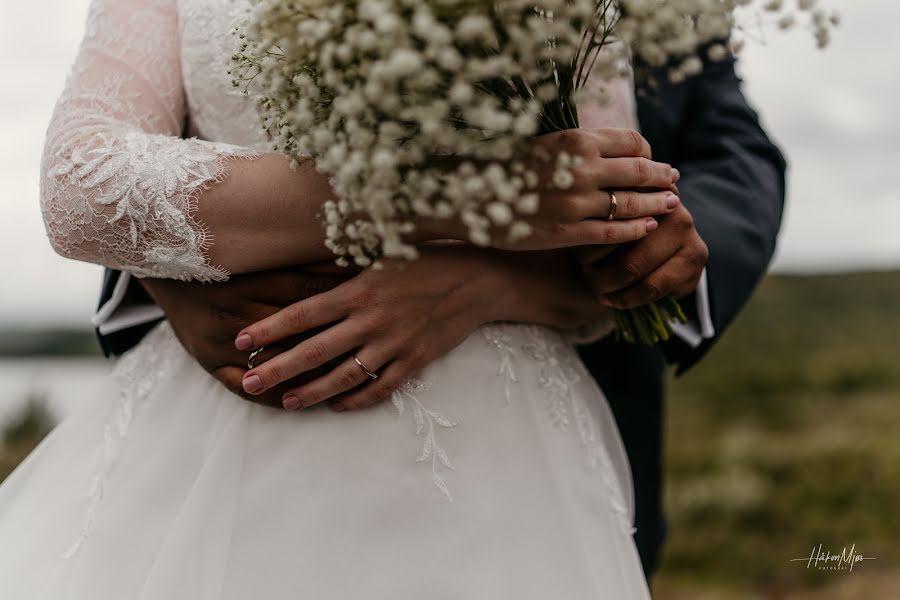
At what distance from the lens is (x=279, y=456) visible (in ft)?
4.71

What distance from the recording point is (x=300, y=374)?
1437 millimetres

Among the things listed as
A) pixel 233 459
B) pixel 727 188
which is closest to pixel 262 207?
pixel 233 459

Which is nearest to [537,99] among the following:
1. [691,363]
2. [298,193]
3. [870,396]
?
[298,193]

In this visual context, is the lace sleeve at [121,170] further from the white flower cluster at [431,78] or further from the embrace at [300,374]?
the white flower cluster at [431,78]

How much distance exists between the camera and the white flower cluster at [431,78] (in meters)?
0.91

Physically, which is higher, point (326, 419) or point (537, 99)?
point (537, 99)

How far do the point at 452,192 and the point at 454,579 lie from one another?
30.5 inches

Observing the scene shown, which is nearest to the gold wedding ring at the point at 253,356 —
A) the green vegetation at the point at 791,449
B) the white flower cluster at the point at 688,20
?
the white flower cluster at the point at 688,20

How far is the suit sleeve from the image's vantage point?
1.92 metres

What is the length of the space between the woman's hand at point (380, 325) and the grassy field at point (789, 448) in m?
3.01

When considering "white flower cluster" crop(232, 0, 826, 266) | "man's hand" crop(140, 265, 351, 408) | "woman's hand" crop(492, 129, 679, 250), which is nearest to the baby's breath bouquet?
"white flower cluster" crop(232, 0, 826, 266)

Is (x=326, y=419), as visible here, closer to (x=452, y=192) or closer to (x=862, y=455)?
(x=452, y=192)

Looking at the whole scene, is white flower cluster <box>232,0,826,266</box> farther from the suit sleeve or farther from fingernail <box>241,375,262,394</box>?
the suit sleeve

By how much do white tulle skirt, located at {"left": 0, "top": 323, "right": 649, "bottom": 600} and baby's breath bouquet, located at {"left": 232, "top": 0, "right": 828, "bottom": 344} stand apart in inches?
19.0
